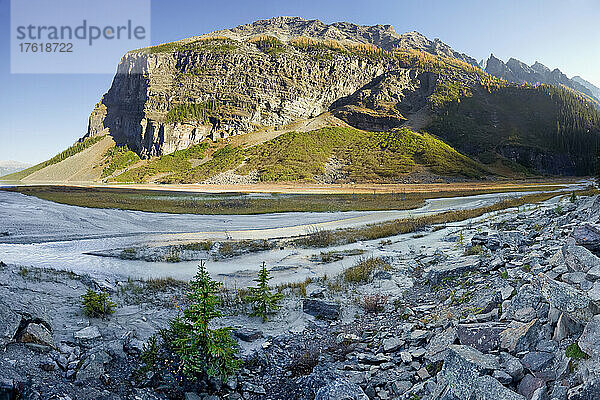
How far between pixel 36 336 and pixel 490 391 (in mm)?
8022

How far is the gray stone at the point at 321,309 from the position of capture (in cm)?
1028

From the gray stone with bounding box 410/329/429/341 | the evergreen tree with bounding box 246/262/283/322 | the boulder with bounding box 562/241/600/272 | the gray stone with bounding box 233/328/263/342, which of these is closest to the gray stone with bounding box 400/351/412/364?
the gray stone with bounding box 410/329/429/341

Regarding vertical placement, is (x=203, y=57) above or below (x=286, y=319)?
above

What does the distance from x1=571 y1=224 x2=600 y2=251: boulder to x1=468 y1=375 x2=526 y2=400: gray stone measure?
14.9 feet

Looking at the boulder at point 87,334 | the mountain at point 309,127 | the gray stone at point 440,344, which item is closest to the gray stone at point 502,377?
the gray stone at point 440,344

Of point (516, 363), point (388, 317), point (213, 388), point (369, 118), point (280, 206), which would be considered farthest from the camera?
point (369, 118)

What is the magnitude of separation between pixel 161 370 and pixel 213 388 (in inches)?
46.7

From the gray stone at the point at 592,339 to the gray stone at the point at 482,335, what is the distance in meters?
1.58

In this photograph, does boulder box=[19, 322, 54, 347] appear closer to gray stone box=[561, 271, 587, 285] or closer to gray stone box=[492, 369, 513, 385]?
gray stone box=[492, 369, 513, 385]

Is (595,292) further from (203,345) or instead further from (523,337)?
(203,345)

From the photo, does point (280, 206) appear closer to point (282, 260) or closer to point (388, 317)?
point (282, 260)

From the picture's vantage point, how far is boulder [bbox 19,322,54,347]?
5.97 meters

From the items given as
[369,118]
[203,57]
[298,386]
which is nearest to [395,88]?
[369,118]

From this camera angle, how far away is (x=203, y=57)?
A: 188125 millimetres
